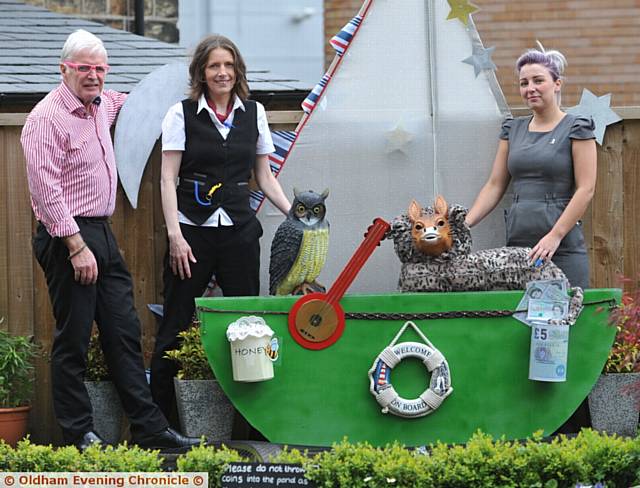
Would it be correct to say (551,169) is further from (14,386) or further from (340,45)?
(14,386)

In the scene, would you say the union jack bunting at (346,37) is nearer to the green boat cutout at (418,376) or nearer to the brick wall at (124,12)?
the green boat cutout at (418,376)

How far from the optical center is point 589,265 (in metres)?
6.18

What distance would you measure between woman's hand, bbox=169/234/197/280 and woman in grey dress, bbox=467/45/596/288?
1.51 metres

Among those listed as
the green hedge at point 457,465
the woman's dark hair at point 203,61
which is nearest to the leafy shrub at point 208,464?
the green hedge at point 457,465

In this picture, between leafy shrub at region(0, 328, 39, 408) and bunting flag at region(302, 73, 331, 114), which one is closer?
leafy shrub at region(0, 328, 39, 408)

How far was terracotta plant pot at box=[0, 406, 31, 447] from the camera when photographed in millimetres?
5715

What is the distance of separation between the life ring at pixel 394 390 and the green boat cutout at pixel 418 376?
41 mm

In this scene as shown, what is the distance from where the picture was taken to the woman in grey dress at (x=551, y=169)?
5.71 m

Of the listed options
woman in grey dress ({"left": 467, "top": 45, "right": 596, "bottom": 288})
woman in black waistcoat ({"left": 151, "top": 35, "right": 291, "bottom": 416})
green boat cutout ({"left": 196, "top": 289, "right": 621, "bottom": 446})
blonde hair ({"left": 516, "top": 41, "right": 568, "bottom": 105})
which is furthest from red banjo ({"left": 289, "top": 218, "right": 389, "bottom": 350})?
blonde hair ({"left": 516, "top": 41, "right": 568, "bottom": 105})

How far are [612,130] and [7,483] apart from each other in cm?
332

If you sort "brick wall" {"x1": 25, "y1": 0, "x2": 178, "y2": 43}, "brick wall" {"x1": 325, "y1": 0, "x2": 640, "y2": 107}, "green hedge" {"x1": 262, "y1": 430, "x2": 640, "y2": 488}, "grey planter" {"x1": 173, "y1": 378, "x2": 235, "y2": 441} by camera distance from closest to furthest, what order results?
"green hedge" {"x1": 262, "y1": 430, "x2": 640, "y2": 488}
"grey planter" {"x1": 173, "y1": 378, "x2": 235, "y2": 441}
"brick wall" {"x1": 325, "y1": 0, "x2": 640, "y2": 107}
"brick wall" {"x1": 25, "y1": 0, "x2": 178, "y2": 43}

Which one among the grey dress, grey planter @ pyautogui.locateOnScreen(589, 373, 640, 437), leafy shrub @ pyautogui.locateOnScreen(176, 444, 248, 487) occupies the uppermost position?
the grey dress

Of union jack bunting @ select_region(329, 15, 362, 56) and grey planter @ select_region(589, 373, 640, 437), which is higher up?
union jack bunting @ select_region(329, 15, 362, 56)

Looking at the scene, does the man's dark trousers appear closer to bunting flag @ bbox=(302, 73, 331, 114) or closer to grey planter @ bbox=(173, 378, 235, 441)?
grey planter @ bbox=(173, 378, 235, 441)
